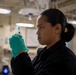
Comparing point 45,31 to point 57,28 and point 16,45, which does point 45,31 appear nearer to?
point 57,28

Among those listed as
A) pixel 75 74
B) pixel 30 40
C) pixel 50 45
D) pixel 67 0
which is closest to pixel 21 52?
pixel 50 45

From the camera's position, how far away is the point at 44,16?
91 cm

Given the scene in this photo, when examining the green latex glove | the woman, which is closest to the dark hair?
the woman

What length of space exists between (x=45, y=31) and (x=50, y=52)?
118 mm

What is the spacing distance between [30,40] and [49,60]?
3180mm

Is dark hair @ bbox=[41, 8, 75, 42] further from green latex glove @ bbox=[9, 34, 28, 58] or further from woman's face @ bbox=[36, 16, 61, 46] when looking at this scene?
green latex glove @ bbox=[9, 34, 28, 58]

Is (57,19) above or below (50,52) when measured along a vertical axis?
above

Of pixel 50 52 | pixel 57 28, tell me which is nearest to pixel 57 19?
pixel 57 28

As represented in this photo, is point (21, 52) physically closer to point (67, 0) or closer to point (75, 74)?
point (75, 74)

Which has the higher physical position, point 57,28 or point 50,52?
point 57,28

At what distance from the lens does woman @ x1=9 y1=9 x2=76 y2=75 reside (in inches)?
32.2

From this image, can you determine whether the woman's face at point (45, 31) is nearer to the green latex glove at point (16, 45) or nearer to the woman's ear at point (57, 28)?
the woman's ear at point (57, 28)

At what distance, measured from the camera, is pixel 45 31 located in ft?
2.90

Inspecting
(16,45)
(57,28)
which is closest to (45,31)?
(57,28)
